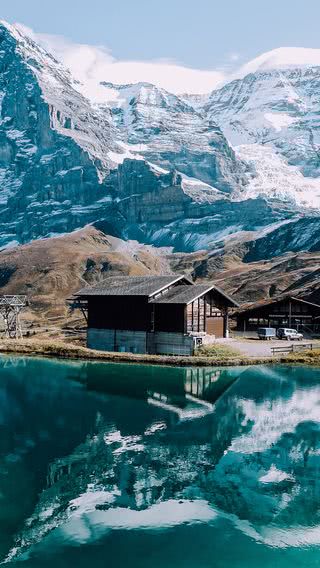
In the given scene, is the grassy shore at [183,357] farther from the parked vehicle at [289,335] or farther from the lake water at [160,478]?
the parked vehicle at [289,335]

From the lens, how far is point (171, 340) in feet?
214

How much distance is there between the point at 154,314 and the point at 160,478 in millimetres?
42660

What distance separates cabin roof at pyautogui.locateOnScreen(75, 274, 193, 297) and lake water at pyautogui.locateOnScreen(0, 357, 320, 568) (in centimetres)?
2398

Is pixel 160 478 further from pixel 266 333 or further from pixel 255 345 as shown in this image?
pixel 266 333

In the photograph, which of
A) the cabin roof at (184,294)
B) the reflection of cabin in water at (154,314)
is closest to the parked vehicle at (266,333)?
the reflection of cabin in water at (154,314)

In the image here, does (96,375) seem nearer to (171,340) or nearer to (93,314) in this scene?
(171,340)

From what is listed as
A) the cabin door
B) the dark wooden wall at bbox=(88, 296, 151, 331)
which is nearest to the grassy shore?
the dark wooden wall at bbox=(88, 296, 151, 331)

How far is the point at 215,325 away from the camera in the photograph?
237 ft

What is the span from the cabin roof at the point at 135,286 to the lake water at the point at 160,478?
23982 millimetres

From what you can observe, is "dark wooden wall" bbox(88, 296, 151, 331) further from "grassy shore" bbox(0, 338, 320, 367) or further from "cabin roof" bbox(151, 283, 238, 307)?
"grassy shore" bbox(0, 338, 320, 367)

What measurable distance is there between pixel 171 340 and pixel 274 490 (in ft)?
138

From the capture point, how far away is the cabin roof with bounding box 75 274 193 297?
222ft

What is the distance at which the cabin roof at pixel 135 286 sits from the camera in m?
67.6

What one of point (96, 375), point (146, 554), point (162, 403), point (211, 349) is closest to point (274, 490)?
point (146, 554)
